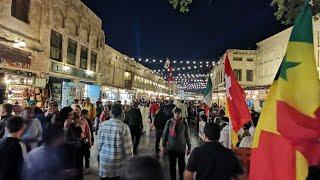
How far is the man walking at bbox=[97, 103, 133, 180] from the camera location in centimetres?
595

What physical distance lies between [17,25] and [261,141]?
1814 centimetres

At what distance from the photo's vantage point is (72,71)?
90.7ft

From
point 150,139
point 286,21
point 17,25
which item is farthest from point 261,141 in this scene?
point 17,25

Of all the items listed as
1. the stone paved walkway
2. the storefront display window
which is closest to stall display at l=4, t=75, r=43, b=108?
the storefront display window

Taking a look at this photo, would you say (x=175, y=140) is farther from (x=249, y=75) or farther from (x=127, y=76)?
(x=249, y=75)

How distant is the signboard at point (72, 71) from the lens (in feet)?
79.7

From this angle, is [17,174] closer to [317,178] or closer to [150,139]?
[317,178]

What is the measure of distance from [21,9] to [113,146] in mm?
16034

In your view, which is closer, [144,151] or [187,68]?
[144,151]

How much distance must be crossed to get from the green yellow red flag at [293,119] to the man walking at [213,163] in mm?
1032

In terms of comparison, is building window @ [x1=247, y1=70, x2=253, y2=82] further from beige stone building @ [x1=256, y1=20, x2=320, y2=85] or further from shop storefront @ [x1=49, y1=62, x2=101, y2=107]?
shop storefront @ [x1=49, y1=62, x2=101, y2=107]

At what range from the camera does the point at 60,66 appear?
81.9 feet

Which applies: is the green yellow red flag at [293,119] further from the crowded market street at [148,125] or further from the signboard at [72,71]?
the signboard at [72,71]

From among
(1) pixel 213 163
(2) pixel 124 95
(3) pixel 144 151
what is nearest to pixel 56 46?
(3) pixel 144 151
